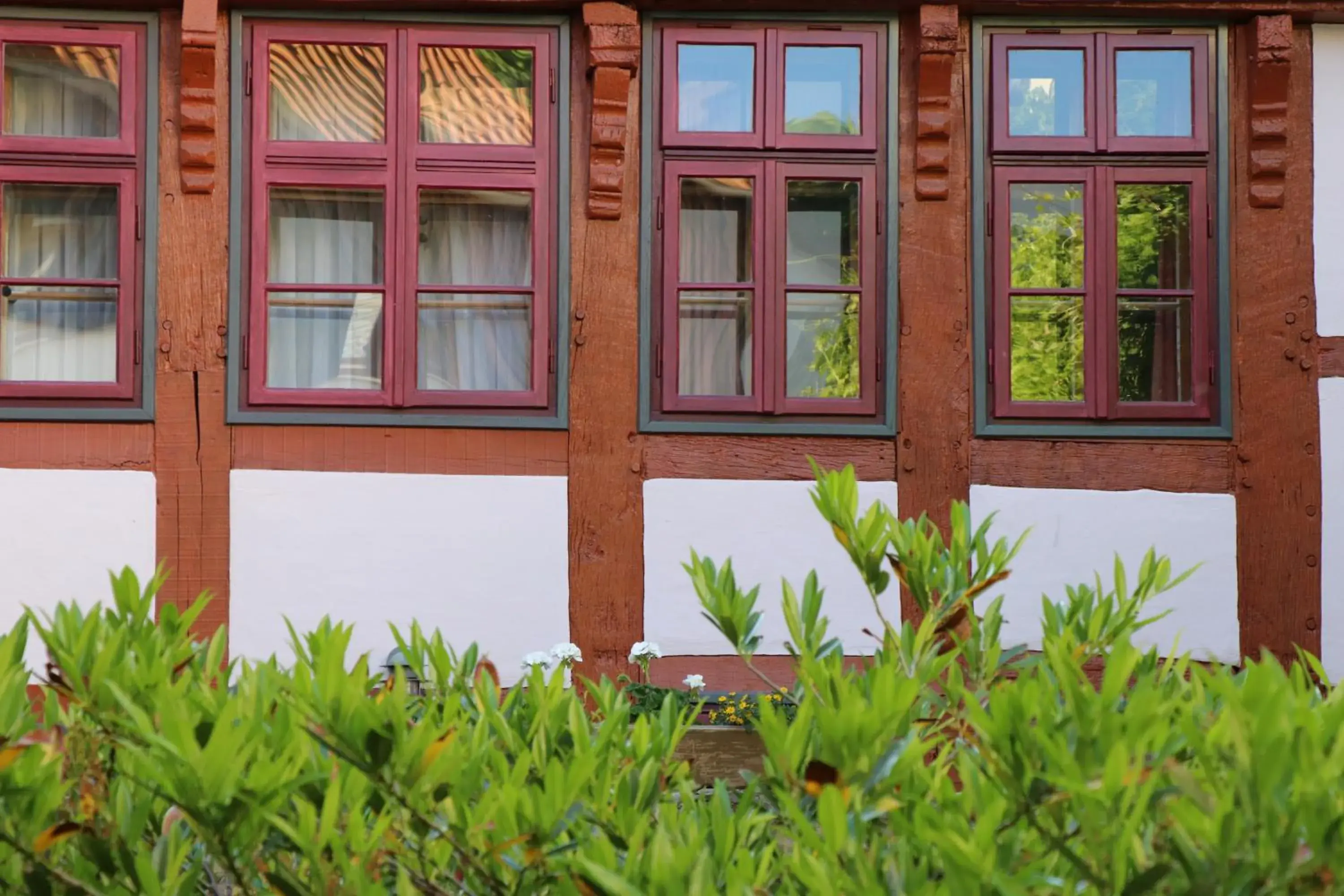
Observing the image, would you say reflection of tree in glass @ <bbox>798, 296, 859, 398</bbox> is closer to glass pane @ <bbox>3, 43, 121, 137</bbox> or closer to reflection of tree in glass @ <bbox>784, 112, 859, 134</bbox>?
reflection of tree in glass @ <bbox>784, 112, 859, 134</bbox>

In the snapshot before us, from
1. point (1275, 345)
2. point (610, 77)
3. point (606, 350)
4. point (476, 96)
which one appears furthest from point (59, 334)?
point (1275, 345)

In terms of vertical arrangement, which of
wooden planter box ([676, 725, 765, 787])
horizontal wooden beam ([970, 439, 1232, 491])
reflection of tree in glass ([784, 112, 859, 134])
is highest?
reflection of tree in glass ([784, 112, 859, 134])

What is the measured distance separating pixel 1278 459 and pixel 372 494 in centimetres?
352

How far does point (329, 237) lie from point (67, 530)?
150 cm

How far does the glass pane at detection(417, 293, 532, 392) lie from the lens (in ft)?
19.1

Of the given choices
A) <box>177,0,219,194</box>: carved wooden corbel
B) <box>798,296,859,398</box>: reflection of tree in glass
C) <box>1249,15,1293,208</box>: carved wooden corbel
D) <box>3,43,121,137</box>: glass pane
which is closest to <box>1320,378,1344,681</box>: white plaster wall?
<box>1249,15,1293,208</box>: carved wooden corbel

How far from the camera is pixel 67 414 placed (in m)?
5.54

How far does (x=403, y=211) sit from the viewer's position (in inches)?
226

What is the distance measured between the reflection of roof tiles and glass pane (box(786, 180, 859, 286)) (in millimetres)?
1106

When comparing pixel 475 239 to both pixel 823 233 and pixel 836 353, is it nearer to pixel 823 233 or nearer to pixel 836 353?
pixel 823 233

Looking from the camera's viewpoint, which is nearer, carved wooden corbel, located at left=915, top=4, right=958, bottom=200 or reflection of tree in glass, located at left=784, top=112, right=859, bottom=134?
carved wooden corbel, located at left=915, top=4, right=958, bottom=200

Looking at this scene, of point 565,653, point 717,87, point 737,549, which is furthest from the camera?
point 717,87

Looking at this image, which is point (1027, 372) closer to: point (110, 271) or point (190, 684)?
point (110, 271)

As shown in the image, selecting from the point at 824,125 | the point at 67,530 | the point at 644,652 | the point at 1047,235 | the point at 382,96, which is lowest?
the point at 644,652
